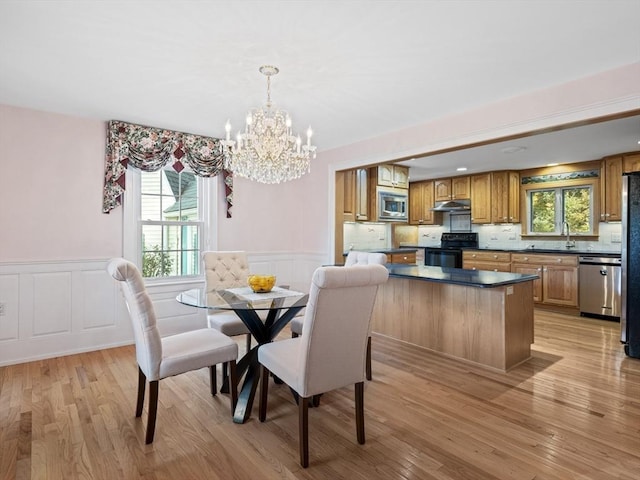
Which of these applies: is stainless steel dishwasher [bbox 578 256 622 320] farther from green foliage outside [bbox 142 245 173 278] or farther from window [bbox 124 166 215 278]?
green foliage outside [bbox 142 245 173 278]

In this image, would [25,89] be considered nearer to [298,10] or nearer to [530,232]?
[298,10]

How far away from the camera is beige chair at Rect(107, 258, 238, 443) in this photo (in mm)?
2035

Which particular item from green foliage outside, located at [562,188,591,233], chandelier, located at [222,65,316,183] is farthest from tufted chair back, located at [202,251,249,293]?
green foliage outside, located at [562,188,591,233]

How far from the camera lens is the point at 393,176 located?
6094 mm

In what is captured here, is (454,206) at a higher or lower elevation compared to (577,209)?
higher

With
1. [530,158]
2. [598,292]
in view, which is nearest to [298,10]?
[530,158]

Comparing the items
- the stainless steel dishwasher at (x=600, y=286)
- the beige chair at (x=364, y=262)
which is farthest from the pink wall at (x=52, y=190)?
the stainless steel dishwasher at (x=600, y=286)

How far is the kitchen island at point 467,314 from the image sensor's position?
315 centimetres

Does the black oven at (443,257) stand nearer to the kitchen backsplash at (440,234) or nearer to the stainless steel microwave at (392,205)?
the kitchen backsplash at (440,234)

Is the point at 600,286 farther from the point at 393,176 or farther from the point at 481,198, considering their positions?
the point at 393,176

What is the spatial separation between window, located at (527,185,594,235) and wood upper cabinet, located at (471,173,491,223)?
67cm

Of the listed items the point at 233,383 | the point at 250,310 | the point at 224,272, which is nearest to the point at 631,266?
the point at 250,310

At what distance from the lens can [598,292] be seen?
197 inches

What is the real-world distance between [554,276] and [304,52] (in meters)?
5.21
